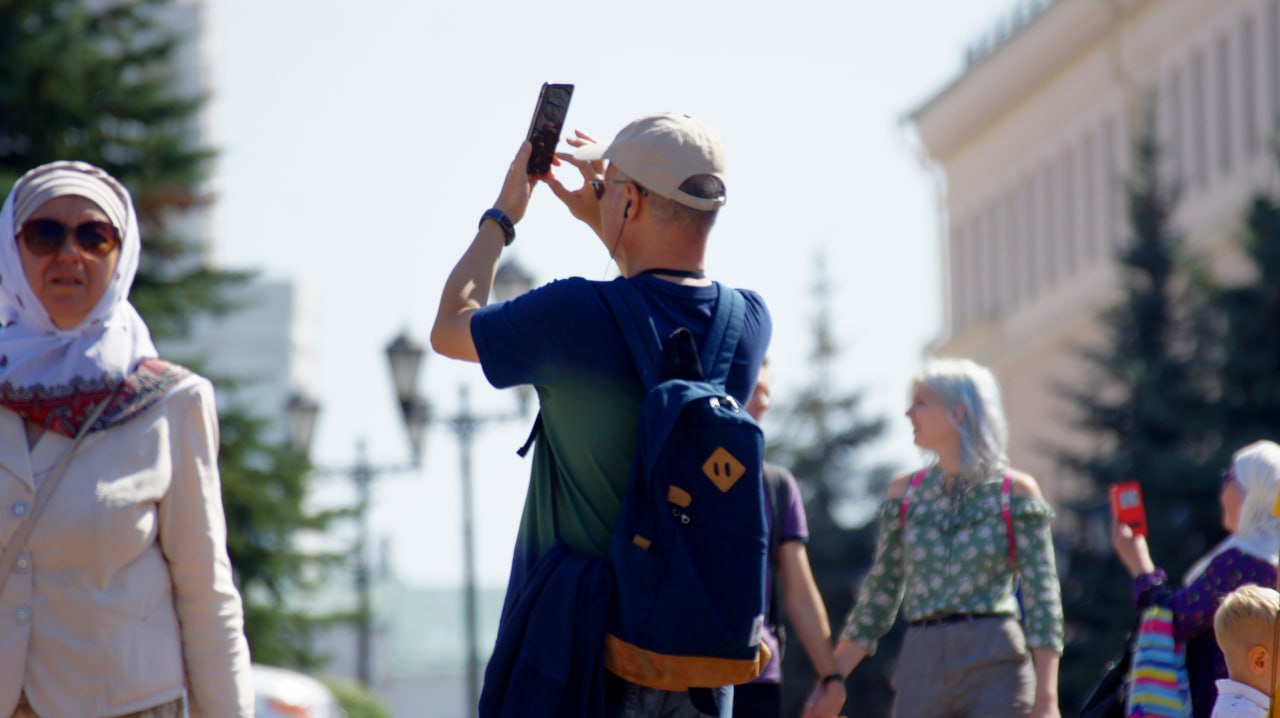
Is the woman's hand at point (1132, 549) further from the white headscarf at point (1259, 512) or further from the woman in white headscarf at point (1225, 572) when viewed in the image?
the white headscarf at point (1259, 512)

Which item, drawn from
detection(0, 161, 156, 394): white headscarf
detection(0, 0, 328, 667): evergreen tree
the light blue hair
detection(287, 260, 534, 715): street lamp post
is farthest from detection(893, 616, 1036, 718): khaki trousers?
detection(0, 0, 328, 667): evergreen tree

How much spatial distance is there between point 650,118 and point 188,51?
12219cm

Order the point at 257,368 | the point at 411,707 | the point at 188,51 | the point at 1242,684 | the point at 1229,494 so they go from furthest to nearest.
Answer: the point at 257,368, the point at 188,51, the point at 411,707, the point at 1229,494, the point at 1242,684

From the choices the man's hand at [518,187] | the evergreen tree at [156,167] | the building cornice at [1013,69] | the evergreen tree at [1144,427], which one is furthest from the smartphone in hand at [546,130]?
the building cornice at [1013,69]

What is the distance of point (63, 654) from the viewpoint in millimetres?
5875

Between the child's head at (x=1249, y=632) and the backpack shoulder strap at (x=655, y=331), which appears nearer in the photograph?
the backpack shoulder strap at (x=655, y=331)

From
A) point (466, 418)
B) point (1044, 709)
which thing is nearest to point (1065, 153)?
point (466, 418)

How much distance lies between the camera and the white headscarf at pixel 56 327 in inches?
237

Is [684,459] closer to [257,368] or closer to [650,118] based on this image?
[650,118]

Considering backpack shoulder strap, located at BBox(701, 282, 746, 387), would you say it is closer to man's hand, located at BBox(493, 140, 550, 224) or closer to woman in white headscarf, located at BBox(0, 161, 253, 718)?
man's hand, located at BBox(493, 140, 550, 224)

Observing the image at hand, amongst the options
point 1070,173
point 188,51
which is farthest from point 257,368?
point 1070,173

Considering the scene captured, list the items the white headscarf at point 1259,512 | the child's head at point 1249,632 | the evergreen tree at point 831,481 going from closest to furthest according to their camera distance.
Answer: the child's head at point 1249,632
the white headscarf at point 1259,512
the evergreen tree at point 831,481

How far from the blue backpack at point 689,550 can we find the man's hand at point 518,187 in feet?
2.32

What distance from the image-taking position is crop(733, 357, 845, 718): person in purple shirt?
28.9 feet
